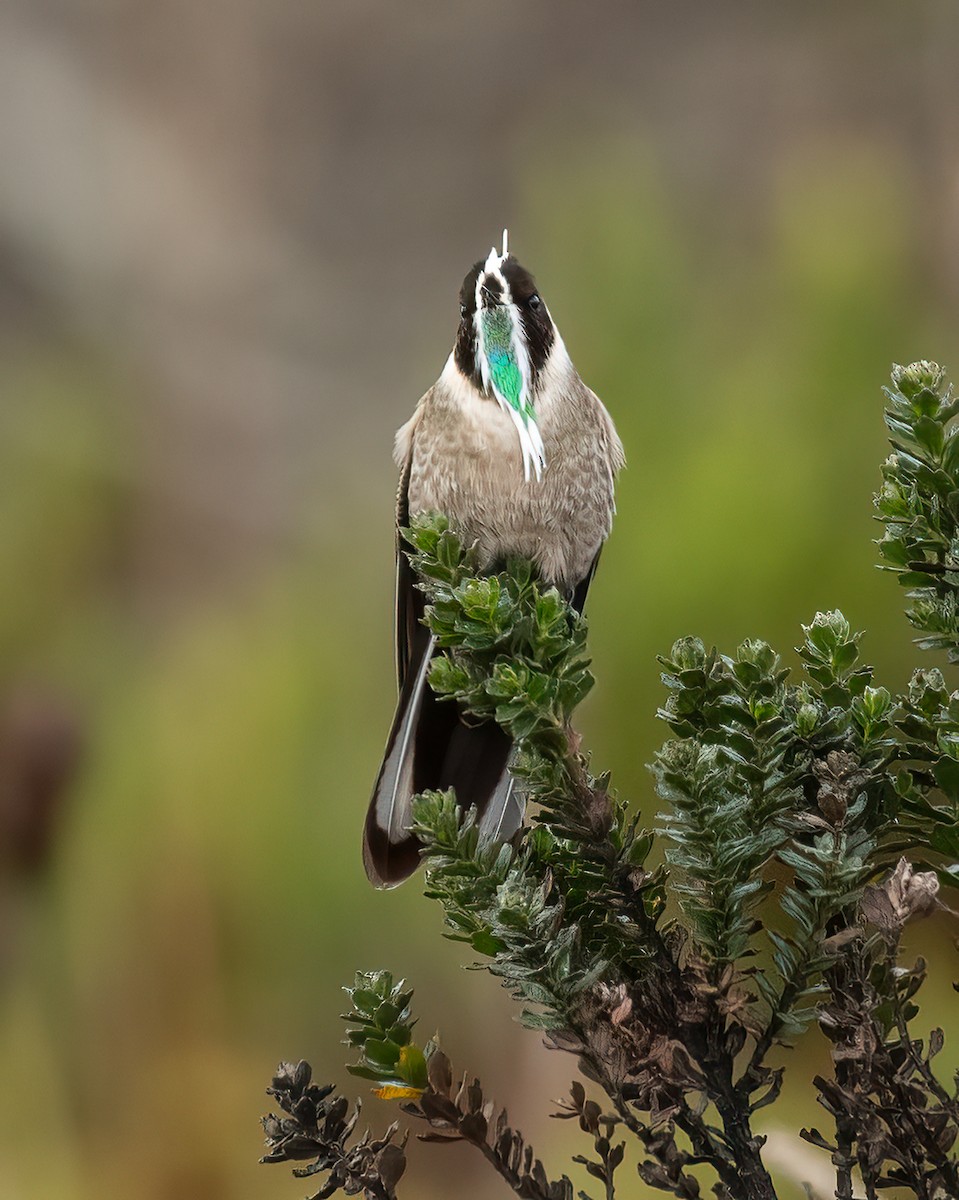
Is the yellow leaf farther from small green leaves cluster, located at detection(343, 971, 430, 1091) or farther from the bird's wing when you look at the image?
the bird's wing

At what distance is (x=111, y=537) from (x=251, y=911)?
1.80ft

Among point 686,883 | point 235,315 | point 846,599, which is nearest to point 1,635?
point 235,315

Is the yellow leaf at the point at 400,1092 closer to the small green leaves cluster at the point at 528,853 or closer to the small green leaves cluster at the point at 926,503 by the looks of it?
the small green leaves cluster at the point at 528,853

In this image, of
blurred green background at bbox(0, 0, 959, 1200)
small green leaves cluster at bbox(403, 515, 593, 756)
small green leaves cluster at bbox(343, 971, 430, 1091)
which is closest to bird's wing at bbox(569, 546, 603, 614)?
blurred green background at bbox(0, 0, 959, 1200)

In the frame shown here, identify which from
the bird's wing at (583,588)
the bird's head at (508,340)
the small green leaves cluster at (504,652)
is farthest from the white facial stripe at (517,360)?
the small green leaves cluster at (504,652)

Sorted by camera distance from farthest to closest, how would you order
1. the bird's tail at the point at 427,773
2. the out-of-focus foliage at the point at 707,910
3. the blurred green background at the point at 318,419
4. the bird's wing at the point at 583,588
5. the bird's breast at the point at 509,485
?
the blurred green background at the point at 318,419 < the bird's wing at the point at 583,588 < the bird's breast at the point at 509,485 < the bird's tail at the point at 427,773 < the out-of-focus foliage at the point at 707,910

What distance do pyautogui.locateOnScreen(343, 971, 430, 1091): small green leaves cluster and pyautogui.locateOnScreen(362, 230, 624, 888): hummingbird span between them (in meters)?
0.33

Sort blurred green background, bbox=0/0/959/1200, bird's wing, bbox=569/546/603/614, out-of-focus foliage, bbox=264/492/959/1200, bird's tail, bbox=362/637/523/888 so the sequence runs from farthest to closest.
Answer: blurred green background, bbox=0/0/959/1200
bird's wing, bbox=569/546/603/614
bird's tail, bbox=362/637/523/888
out-of-focus foliage, bbox=264/492/959/1200

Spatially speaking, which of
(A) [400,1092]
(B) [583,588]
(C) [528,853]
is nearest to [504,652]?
(C) [528,853]

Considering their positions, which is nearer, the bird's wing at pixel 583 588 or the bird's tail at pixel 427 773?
the bird's tail at pixel 427 773

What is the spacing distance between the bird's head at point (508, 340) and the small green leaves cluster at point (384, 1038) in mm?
556

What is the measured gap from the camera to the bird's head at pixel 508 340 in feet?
3.14

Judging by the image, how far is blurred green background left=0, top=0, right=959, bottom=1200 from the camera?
4.53 feet

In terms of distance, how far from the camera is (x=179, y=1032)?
1.42 metres
